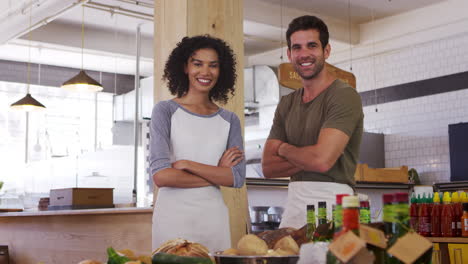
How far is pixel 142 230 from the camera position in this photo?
454 cm

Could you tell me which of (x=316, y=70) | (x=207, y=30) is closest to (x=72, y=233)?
(x=207, y=30)

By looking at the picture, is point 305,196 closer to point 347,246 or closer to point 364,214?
point 364,214

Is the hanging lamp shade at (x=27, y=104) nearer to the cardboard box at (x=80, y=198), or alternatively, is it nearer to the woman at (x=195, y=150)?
the cardboard box at (x=80, y=198)

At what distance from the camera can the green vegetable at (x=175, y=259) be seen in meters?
1.60

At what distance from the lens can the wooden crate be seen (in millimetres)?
7051

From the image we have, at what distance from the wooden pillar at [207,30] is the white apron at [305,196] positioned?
1.31 metres

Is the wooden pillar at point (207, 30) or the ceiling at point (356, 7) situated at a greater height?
the ceiling at point (356, 7)

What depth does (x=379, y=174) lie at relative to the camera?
727 cm

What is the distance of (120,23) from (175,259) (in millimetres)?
9124

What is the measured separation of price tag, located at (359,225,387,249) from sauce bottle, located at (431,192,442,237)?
13.7 feet

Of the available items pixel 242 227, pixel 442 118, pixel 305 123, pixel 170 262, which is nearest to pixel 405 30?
pixel 442 118

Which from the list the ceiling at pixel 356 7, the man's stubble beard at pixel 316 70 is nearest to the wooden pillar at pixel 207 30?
the man's stubble beard at pixel 316 70

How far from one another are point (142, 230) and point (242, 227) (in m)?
0.79

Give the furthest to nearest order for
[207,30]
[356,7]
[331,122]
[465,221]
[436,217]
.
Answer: [356,7]
[436,217]
[465,221]
[207,30]
[331,122]
